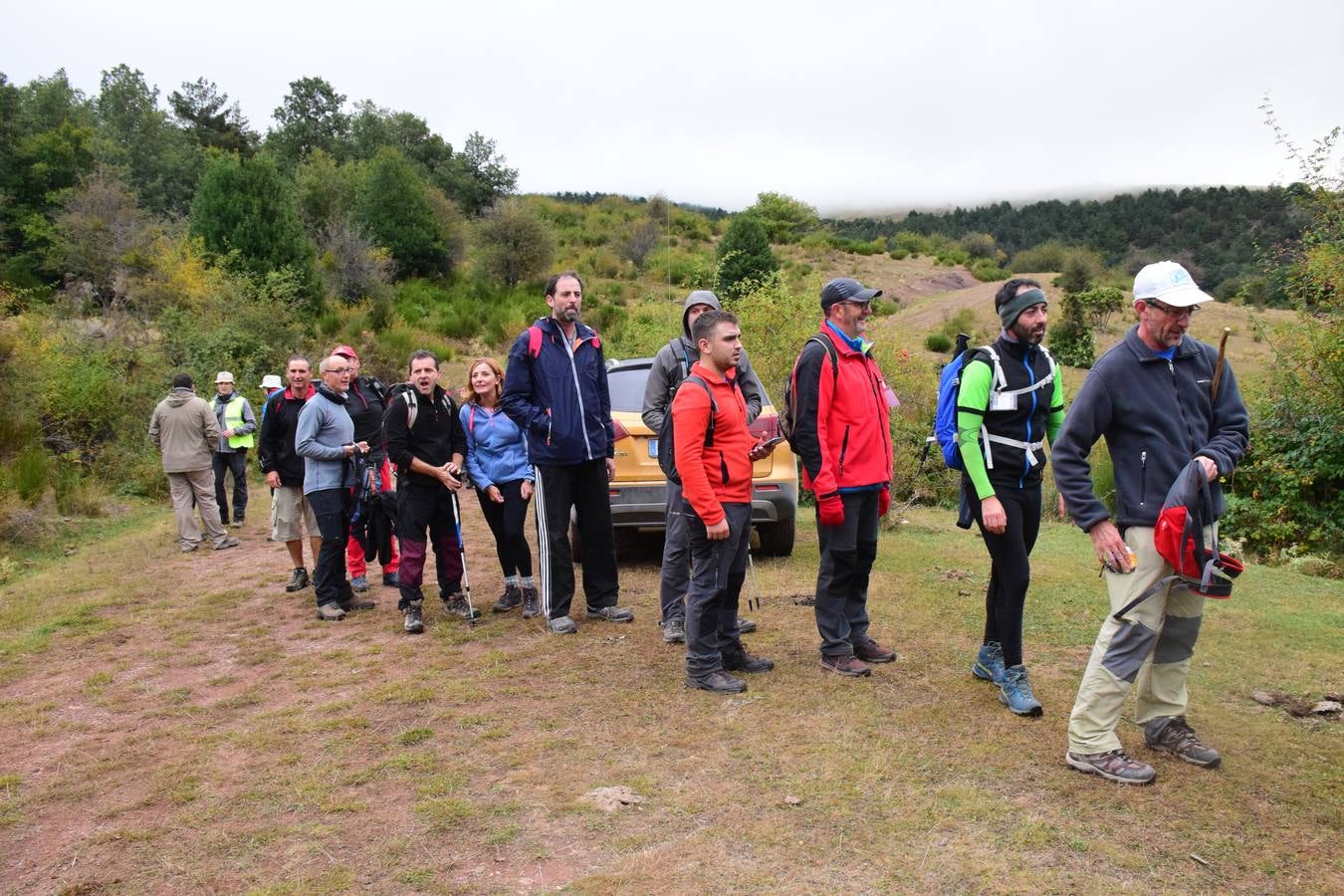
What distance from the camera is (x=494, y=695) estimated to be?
4.82m

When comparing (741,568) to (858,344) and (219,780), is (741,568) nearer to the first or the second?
(858,344)

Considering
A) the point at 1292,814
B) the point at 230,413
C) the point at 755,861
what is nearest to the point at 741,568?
the point at 755,861

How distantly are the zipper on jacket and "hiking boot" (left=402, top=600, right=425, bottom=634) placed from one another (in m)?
4.50

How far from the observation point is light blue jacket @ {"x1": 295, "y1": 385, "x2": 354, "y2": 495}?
6.62m

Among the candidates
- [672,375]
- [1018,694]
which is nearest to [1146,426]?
[1018,694]

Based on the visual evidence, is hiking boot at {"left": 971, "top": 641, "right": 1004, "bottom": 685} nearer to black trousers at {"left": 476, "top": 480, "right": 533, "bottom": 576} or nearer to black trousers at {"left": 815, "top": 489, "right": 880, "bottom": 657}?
black trousers at {"left": 815, "top": 489, "right": 880, "bottom": 657}

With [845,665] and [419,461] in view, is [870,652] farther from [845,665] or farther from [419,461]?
[419,461]

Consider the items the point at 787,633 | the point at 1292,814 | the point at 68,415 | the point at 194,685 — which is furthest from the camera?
the point at 68,415

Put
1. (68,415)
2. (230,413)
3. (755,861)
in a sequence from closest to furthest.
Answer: (755,861), (230,413), (68,415)

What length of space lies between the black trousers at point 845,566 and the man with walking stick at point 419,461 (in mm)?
2623

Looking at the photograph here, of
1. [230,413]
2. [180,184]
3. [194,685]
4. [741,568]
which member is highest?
[180,184]

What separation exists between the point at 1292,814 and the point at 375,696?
4167mm

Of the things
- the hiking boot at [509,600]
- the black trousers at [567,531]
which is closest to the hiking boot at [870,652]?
the black trousers at [567,531]

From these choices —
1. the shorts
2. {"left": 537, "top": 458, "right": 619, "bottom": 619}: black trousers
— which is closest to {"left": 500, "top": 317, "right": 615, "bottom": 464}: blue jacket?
{"left": 537, "top": 458, "right": 619, "bottom": 619}: black trousers
